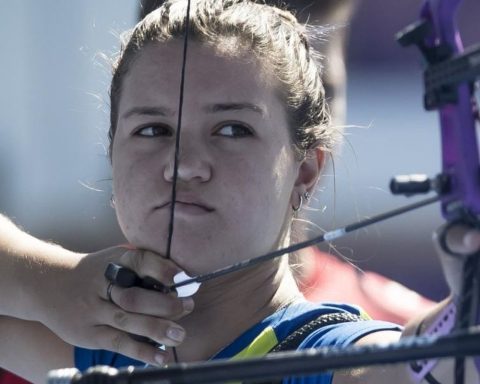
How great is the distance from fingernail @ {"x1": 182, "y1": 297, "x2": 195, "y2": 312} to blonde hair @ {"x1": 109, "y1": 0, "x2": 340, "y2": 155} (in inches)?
12.9

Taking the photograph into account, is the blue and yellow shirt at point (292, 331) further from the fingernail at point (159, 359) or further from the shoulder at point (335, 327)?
the fingernail at point (159, 359)

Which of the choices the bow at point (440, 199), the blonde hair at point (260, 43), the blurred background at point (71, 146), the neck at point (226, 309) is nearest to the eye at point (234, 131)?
the blonde hair at point (260, 43)

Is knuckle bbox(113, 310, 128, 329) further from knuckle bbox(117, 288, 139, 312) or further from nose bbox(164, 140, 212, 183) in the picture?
nose bbox(164, 140, 212, 183)

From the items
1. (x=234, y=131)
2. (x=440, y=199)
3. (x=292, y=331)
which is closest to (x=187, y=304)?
(x=292, y=331)

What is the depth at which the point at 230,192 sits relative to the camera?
1630 mm

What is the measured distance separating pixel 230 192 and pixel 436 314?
0.45 m

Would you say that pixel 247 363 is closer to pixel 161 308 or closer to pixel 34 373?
pixel 161 308

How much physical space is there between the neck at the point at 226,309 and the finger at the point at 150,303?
0.45ft

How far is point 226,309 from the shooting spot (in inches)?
68.9

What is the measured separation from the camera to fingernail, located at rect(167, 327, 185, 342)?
1.56 meters

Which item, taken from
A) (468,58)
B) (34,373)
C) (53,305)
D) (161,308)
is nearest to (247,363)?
(468,58)

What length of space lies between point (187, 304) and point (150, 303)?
0.07 metres

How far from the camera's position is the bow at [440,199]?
3.18 feet

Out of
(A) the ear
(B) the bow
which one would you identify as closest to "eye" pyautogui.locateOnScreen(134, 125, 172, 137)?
(A) the ear
